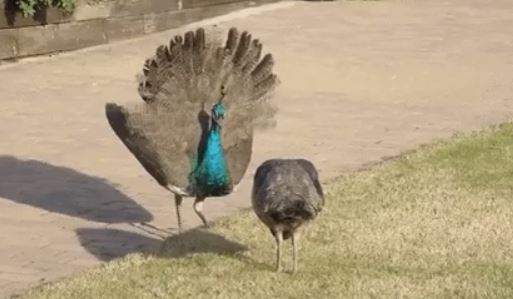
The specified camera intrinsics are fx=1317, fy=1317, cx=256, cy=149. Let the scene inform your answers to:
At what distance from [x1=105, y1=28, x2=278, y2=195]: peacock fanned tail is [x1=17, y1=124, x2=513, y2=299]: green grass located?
0.48 metres

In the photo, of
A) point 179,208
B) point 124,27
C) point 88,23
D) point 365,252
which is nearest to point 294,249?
point 365,252

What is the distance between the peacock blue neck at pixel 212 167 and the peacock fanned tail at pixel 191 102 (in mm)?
78

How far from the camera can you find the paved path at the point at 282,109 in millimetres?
8023

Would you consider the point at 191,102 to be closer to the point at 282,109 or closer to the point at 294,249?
the point at 294,249

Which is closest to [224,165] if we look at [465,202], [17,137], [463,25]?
[465,202]

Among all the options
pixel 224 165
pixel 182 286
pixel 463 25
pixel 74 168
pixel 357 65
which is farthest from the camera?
pixel 463 25

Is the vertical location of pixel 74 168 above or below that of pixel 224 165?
below

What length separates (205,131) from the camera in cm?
752

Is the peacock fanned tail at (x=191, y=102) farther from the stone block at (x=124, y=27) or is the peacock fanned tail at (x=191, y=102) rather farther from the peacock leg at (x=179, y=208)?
the stone block at (x=124, y=27)

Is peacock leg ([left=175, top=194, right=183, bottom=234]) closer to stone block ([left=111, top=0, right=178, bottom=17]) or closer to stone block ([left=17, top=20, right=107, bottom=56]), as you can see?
stone block ([left=17, top=20, right=107, bottom=56])

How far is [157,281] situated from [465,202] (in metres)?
2.43

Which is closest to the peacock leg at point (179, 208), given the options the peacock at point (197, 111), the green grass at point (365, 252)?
the peacock at point (197, 111)

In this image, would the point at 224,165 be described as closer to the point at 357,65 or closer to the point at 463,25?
the point at 357,65

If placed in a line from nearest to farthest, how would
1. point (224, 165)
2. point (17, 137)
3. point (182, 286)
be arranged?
1. point (182, 286)
2. point (224, 165)
3. point (17, 137)
